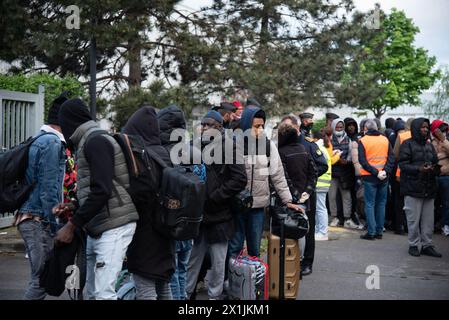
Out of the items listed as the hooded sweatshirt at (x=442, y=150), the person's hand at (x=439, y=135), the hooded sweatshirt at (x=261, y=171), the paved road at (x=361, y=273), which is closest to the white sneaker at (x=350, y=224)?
the paved road at (x=361, y=273)

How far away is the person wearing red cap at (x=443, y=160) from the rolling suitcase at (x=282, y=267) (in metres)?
5.36

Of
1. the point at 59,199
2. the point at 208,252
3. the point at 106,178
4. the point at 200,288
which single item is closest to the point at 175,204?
the point at 106,178

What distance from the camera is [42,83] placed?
11211 millimetres

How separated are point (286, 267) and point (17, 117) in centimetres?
564

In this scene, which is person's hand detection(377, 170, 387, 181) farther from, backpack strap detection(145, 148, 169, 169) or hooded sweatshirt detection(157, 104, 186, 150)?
backpack strap detection(145, 148, 169, 169)

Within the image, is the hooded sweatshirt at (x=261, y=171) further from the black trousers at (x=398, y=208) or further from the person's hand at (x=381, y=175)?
the black trousers at (x=398, y=208)

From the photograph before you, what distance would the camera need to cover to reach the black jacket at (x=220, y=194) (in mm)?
6023

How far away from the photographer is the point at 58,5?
15992 mm

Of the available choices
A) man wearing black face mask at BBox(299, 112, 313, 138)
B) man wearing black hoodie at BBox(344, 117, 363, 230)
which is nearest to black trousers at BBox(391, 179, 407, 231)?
man wearing black hoodie at BBox(344, 117, 363, 230)

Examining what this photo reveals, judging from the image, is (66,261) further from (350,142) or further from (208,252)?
(350,142)

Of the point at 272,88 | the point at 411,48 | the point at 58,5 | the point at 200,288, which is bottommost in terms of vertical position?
the point at 200,288

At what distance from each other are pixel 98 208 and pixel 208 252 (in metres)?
2.25

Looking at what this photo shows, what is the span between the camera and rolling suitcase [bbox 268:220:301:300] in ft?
21.2

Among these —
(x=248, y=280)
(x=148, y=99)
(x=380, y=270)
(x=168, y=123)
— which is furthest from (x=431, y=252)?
(x=148, y=99)
